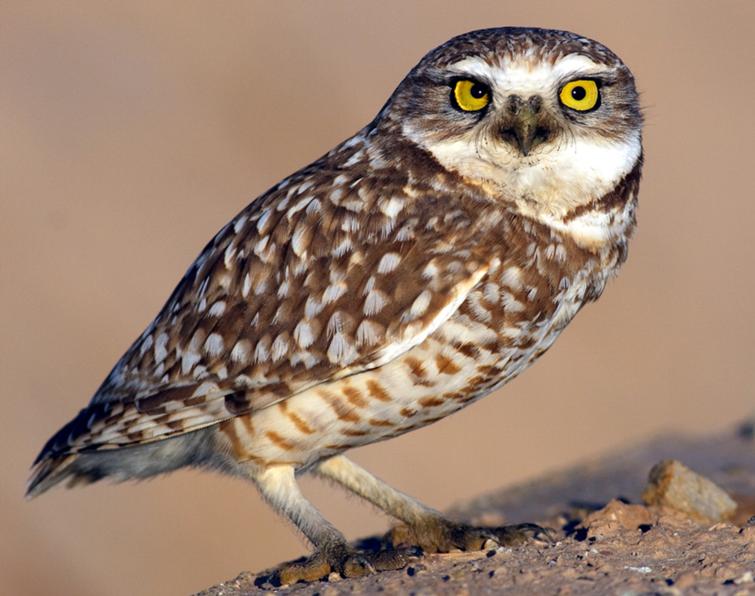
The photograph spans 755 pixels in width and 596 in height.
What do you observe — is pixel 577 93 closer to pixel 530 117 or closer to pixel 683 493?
pixel 530 117

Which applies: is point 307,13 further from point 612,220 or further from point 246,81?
point 612,220

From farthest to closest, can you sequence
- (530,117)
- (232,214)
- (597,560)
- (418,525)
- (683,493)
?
(232,214)
(683,493)
(418,525)
(530,117)
(597,560)

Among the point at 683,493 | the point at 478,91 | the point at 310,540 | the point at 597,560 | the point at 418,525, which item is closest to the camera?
the point at 597,560

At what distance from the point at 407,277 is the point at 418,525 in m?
1.15

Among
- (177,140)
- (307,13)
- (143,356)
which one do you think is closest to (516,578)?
(143,356)

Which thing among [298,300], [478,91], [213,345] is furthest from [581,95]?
[213,345]

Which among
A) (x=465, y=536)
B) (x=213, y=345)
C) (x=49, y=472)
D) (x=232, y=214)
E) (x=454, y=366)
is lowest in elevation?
(x=465, y=536)

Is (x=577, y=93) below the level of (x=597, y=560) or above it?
above

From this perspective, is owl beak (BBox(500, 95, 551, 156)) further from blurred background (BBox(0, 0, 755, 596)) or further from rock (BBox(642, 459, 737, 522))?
blurred background (BBox(0, 0, 755, 596))

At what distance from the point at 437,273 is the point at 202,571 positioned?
792 cm

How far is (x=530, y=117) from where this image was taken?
4977 mm

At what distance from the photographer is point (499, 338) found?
16.1 feet

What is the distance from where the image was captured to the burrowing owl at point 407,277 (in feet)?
16.2

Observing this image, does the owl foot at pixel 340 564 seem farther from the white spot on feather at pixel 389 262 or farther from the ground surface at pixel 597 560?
the white spot on feather at pixel 389 262
